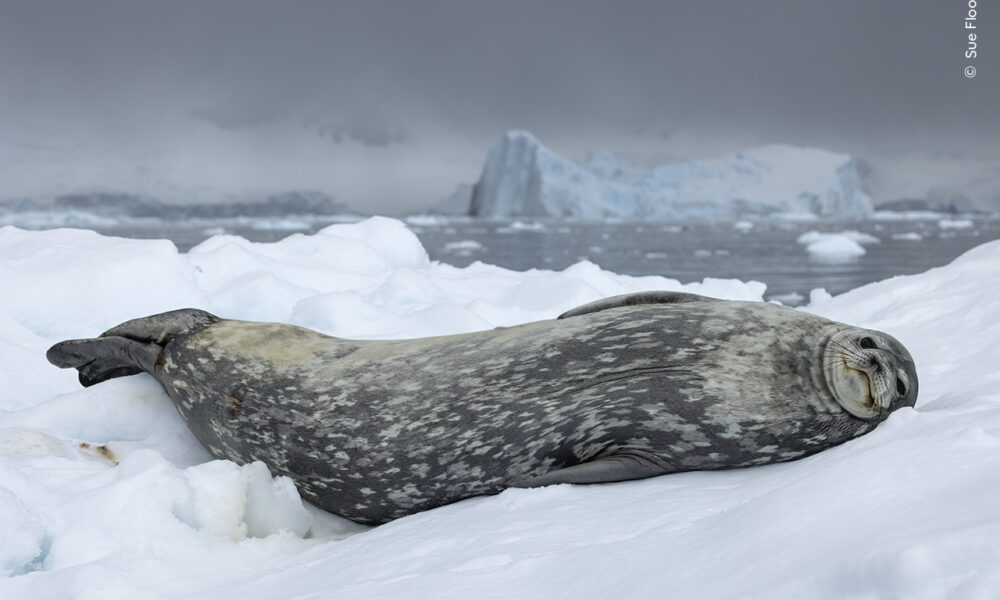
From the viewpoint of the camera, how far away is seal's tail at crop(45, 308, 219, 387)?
3.23 m

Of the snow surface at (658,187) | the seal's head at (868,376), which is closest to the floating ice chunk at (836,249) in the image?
the seal's head at (868,376)

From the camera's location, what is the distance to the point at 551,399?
2498 mm

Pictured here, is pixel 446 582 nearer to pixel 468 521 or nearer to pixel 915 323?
pixel 468 521

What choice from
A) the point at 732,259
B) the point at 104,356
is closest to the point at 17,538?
the point at 104,356

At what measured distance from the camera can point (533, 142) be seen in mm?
38844

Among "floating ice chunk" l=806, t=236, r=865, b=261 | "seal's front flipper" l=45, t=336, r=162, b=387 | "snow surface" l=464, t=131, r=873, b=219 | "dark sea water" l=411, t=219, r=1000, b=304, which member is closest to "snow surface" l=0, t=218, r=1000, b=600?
"seal's front flipper" l=45, t=336, r=162, b=387

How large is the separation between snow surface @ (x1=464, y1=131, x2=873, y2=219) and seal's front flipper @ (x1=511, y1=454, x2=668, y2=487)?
1432 inches

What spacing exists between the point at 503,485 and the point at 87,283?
3.33 m

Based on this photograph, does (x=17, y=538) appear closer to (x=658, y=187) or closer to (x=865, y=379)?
(x=865, y=379)

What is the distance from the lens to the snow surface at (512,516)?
1298 mm

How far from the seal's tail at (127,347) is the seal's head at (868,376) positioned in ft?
7.74

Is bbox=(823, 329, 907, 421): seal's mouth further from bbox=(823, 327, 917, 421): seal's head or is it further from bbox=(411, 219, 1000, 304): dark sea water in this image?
bbox=(411, 219, 1000, 304): dark sea water

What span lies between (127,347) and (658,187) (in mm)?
40251

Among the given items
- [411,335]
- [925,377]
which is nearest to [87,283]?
[411,335]
